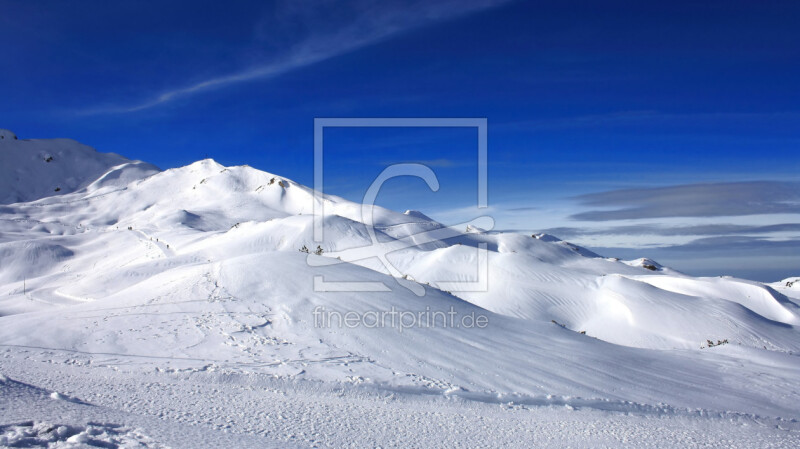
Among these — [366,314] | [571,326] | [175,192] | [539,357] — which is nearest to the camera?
[539,357]

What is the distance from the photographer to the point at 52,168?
179 feet

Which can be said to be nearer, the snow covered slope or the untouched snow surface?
the untouched snow surface

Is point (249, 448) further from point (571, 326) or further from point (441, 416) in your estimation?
point (571, 326)

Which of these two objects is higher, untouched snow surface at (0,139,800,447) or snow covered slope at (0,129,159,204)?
snow covered slope at (0,129,159,204)

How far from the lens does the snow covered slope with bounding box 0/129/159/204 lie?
50.8m

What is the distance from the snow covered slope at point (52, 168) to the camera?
50781mm

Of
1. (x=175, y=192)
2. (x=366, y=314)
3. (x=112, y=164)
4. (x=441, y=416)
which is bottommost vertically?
(x=441, y=416)

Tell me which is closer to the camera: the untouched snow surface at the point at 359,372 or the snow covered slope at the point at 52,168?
the untouched snow surface at the point at 359,372

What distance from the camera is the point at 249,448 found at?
3.56m

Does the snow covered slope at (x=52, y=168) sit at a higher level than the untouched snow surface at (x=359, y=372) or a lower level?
higher

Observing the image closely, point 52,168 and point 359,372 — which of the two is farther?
point 52,168

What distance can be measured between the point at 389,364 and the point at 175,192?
146ft

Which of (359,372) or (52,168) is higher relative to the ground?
(52,168)

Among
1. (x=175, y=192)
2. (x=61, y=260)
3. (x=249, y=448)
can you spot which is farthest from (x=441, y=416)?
(x=175, y=192)
